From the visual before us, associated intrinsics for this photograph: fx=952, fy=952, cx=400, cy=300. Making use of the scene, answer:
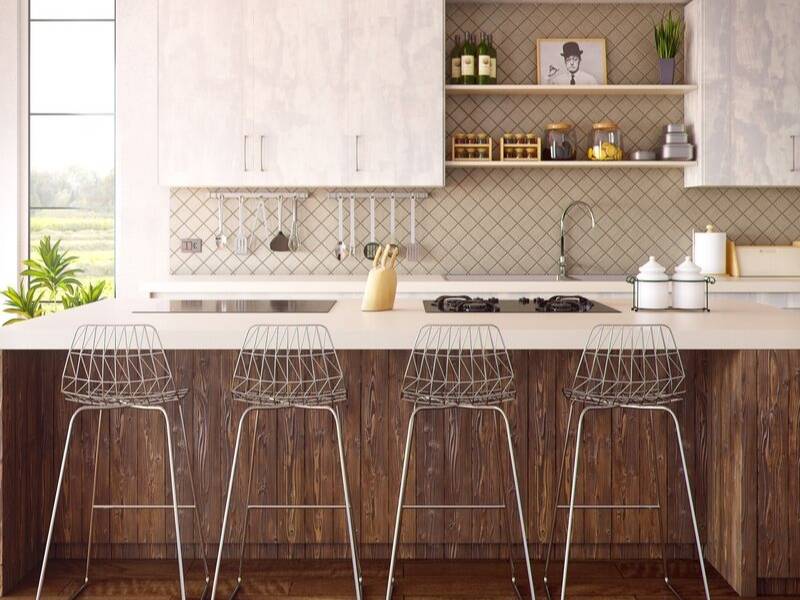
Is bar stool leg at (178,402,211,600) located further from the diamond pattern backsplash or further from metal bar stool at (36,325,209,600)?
the diamond pattern backsplash

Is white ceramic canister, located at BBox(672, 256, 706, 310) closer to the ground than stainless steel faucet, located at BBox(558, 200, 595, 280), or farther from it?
closer to the ground

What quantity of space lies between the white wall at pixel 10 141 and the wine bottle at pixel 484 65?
107 inches

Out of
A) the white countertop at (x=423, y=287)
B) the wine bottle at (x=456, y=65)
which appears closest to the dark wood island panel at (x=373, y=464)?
the white countertop at (x=423, y=287)

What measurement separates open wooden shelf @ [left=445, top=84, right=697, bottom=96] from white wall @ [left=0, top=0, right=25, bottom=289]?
257 cm

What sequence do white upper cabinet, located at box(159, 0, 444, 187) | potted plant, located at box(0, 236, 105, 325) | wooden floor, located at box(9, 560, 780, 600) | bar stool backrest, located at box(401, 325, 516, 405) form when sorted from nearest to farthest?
bar stool backrest, located at box(401, 325, 516, 405) < wooden floor, located at box(9, 560, 780, 600) < white upper cabinet, located at box(159, 0, 444, 187) < potted plant, located at box(0, 236, 105, 325)

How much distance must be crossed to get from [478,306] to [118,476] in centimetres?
142

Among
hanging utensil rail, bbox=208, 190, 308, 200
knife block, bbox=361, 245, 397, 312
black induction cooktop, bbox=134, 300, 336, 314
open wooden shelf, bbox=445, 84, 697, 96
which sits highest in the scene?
open wooden shelf, bbox=445, 84, 697, 96

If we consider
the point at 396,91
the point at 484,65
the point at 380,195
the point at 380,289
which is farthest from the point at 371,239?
the point at 380,289

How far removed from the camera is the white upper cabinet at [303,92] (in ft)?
16.3

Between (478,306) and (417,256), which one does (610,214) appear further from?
(478,306)

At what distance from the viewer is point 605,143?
5.26 meters

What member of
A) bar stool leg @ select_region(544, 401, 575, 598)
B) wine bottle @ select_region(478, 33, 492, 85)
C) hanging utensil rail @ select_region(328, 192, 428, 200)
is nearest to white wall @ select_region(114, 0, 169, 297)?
hanging utensil rail @ select_region(328, 192, 428, 200)

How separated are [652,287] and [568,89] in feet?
6.55

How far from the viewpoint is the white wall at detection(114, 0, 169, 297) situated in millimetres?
5488
